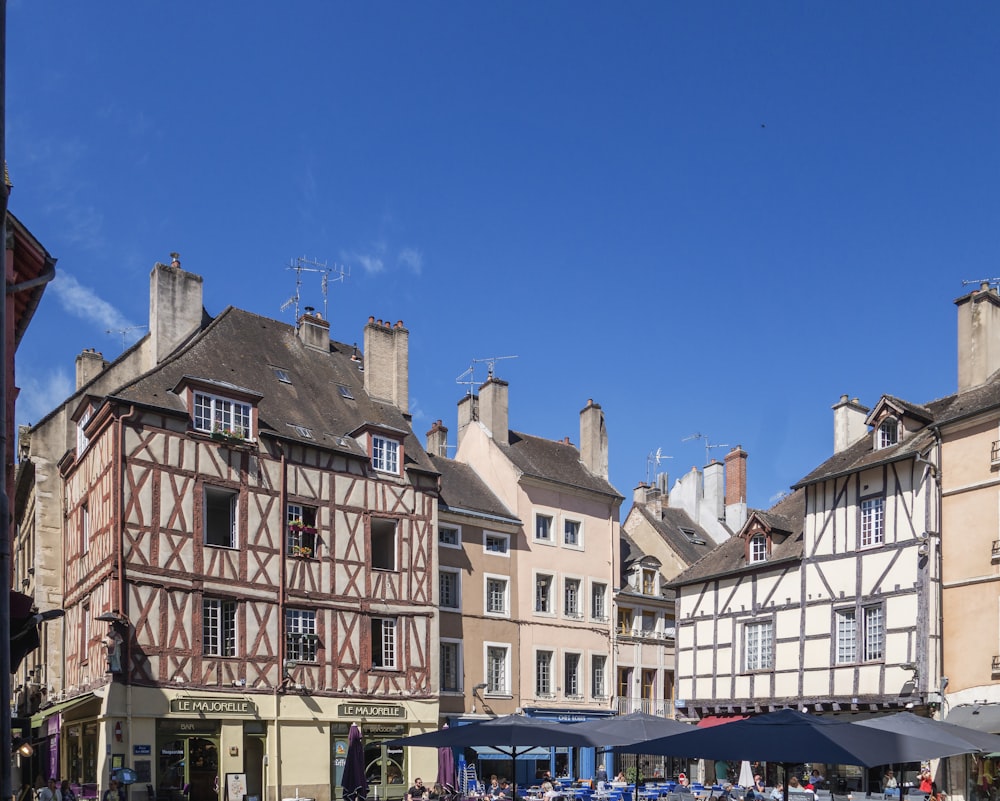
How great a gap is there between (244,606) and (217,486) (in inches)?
106

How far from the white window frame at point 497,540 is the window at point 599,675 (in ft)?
14.6

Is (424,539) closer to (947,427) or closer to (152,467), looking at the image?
(152,467)

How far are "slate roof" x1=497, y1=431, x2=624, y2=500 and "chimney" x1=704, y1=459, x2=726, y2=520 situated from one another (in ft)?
22.8

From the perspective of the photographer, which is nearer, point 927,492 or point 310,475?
point 927,492

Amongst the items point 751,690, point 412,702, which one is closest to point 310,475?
point 412,702

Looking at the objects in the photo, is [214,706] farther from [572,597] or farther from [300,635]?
[572,597]

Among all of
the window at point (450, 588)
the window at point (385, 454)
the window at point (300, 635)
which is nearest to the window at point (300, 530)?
the window at point (300, 635)

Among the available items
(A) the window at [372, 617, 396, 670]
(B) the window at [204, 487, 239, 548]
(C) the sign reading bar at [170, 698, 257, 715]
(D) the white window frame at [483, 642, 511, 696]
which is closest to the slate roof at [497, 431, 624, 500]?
(D) the white window frame at [483, 642, 511, 696]

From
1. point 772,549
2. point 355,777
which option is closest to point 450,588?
point 772,549

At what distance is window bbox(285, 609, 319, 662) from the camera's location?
25.8m

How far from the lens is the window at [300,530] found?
26.2 metres

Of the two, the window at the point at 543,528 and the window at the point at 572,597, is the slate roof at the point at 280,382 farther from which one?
the window at the point at 572,597

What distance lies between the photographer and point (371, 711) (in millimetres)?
26750

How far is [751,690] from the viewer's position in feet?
93.9
